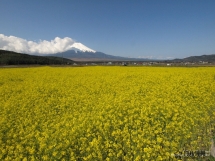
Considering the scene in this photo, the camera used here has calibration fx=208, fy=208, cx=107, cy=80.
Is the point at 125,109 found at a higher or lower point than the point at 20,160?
higher

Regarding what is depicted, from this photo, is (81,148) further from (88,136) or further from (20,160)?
(20,160)

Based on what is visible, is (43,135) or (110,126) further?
(110,126)

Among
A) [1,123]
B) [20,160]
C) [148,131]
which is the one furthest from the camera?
[1,123]

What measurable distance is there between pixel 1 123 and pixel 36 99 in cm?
382

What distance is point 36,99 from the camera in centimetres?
1116

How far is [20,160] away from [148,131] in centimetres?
364

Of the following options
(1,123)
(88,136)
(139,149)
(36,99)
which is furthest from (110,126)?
(36,99)

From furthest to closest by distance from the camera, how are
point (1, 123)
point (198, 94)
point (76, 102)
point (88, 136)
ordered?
point (198, 94) < point (76, 102) < point (1, 123) < point (88, 136)

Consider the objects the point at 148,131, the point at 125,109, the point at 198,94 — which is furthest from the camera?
the point at 198,94

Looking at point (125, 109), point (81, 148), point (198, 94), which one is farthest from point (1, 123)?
point (198, 94)

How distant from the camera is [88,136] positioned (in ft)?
19.4

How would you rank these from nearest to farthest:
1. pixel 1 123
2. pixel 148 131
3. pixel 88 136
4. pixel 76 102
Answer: pixel 88 136 → pixel 148 131 → pixel 1 123 → pixel 76 102

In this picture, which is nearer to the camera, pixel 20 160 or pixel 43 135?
pixel 20 160

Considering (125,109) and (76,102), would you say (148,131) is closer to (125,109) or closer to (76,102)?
(125,109)
